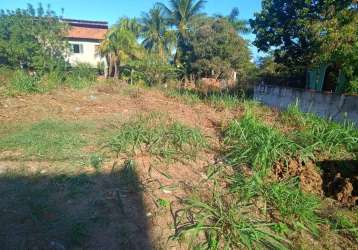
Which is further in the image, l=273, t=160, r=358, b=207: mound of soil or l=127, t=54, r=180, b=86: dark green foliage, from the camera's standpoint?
l=127, t=54, r=180, b=86: dark green foliage

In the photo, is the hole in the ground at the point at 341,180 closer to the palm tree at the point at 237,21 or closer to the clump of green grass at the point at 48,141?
the clump of green grass at the point at 48,141

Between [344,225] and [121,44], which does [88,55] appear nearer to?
[121,44]

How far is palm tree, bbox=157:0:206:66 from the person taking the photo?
61.4ft

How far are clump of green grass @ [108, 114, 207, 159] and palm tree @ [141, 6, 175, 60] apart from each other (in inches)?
609

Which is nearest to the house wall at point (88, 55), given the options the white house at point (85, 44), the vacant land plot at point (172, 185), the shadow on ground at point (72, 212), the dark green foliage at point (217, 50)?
the white house at point (85, 44)

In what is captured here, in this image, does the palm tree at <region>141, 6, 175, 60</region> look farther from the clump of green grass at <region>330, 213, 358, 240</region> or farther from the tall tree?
the clump of green grass at <region>330, 213, 358, 240</region>

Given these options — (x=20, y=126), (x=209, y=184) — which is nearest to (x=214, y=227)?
(x=209, y=184)

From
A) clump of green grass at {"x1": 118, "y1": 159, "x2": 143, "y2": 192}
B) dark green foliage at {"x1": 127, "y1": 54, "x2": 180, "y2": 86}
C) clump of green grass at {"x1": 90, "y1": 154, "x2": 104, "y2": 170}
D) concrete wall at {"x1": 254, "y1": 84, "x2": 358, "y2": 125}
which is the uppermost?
dark green foliage at {"x1": 127, "y1": 54, "x2": 180, "y2": 86}

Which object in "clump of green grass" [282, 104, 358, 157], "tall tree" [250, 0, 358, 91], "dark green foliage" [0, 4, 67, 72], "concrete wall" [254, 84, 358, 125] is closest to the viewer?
"clump of green grass" [282, 104, 358, 157]

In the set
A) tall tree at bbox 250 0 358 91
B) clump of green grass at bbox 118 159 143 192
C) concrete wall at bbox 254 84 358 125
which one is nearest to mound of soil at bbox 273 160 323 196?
clump of green grass at bbox 118 159 143 192

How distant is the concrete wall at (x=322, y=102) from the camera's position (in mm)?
6130

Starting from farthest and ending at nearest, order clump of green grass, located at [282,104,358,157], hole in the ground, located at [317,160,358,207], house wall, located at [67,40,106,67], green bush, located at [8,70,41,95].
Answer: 1. house wall, located at [67,40,106,67]
2. green bush, located at [8,70,41,95]
3. clump of green grass, located at [282,104,358,157]
4. hole in the ground, located at [317,160,358,207]

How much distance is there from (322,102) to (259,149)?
467 centimetres

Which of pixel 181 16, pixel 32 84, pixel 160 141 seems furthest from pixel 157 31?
pixel 160 141
